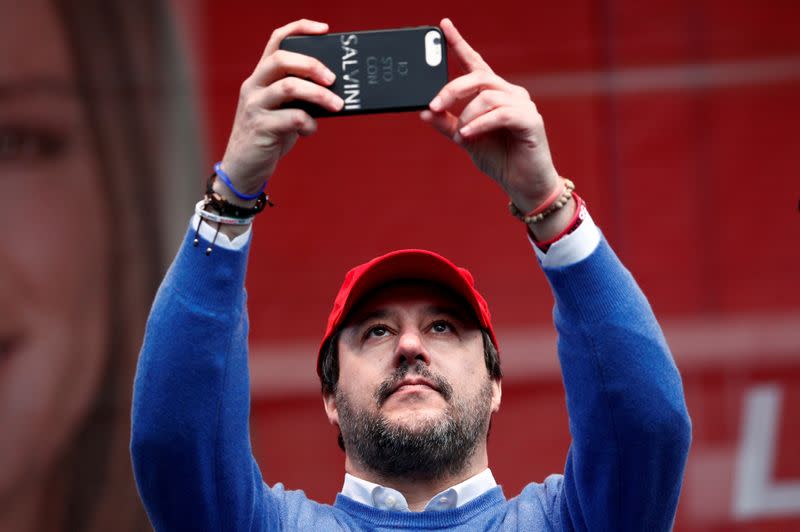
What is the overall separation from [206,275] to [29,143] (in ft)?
3.45

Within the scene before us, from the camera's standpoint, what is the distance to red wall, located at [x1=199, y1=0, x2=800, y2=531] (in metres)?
2.23

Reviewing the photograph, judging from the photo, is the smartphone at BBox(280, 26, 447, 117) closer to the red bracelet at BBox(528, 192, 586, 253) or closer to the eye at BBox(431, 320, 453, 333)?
the red bracelet at BBox(528, 192, 586, 253)

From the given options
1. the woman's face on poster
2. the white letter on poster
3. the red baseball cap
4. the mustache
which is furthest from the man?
the white letter on poster

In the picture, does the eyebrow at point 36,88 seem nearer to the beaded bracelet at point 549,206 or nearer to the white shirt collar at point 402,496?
the white shirt collar at point 402,496

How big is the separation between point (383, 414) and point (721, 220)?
1116 millimetres

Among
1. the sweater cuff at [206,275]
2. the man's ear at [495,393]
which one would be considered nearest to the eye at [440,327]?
the man's ear at [495,393]

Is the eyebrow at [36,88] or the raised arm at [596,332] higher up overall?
the eyebrow at [36,88]

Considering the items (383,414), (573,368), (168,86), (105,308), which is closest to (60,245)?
(105,308)

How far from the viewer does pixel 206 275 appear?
3.97 ft

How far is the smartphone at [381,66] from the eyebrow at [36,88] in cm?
106

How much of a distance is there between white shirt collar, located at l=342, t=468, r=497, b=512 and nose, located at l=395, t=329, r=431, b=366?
0.15 meters

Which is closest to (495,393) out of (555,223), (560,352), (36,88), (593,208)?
(560,352)

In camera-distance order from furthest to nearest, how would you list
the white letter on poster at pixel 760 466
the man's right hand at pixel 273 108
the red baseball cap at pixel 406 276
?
the white letter on poster at pixel 760 466 < the red baseball cap at pixel 406 276 < the man's right hand at pixel 273 108

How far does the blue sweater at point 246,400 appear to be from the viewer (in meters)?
1.21
